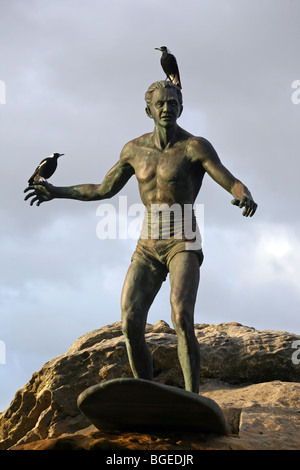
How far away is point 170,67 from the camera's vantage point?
660cm

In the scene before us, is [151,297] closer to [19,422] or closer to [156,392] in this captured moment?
[156,392]

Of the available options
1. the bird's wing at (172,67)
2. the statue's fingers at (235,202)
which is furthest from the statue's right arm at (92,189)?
the statue's fingers at (235,202)

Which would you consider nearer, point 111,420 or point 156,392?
point 156,392

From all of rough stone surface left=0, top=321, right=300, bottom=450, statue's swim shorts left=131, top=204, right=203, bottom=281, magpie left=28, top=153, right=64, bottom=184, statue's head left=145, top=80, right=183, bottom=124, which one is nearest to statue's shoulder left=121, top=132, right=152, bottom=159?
statue's head left=145, top=80, right=183, bottom=124

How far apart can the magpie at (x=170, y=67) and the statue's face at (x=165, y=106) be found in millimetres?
503

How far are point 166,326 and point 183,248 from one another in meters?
2.93

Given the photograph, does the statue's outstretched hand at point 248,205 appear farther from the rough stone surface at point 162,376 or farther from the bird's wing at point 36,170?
the bird's wing at point 36,170

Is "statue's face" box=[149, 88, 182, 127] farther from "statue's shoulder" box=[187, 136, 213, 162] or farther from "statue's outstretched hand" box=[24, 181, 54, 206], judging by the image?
"statue's outstretched hand" box=[24, 181, 54, 206]

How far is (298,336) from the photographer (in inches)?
315

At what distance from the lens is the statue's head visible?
6.14 metres

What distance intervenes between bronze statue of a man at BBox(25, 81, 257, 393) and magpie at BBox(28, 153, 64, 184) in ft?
2.33

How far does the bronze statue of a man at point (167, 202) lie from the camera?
5.41 metres

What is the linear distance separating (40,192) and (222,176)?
1992 millimetres
